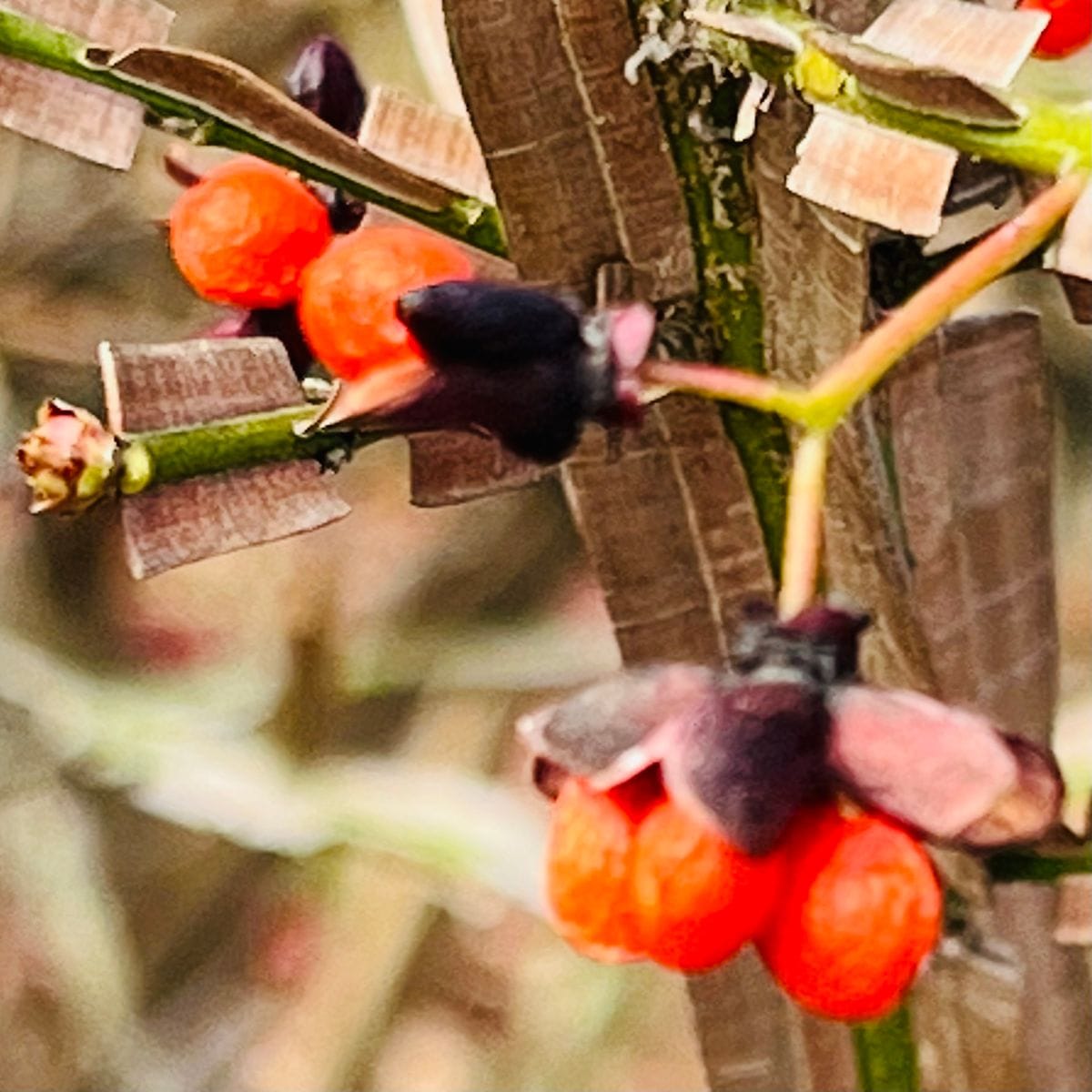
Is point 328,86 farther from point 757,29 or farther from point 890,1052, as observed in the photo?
point 890,1052

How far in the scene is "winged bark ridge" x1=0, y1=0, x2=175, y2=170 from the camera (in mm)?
304

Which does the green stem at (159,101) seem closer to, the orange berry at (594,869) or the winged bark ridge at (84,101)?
the winged bark ridge at (84,101)

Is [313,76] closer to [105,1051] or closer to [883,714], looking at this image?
[883,714]

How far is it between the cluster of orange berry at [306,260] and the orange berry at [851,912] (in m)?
0.11

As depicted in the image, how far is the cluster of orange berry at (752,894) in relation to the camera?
216mm

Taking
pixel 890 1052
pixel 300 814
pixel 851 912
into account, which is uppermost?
pixel 851 912

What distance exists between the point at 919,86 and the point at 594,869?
124 mm

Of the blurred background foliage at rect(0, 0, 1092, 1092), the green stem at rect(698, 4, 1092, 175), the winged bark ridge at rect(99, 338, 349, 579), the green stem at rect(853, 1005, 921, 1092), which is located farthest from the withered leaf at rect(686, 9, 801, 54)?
the blurred background foliage at rect(0, 0, 1092, 1092)

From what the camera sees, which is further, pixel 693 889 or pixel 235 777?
pixel 235 777

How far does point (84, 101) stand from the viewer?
308mm

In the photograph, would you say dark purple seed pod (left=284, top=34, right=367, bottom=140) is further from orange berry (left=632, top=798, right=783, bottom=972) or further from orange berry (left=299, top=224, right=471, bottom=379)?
orange berry (left=632, top=798, right=783, bottom=972)

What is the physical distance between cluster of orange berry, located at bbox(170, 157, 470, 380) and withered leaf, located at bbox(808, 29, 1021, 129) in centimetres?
8

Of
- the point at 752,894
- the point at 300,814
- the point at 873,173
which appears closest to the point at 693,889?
the point at 752,894

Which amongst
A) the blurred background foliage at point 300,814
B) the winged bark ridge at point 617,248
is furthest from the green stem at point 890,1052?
the blurred background foliage at point 300,814
